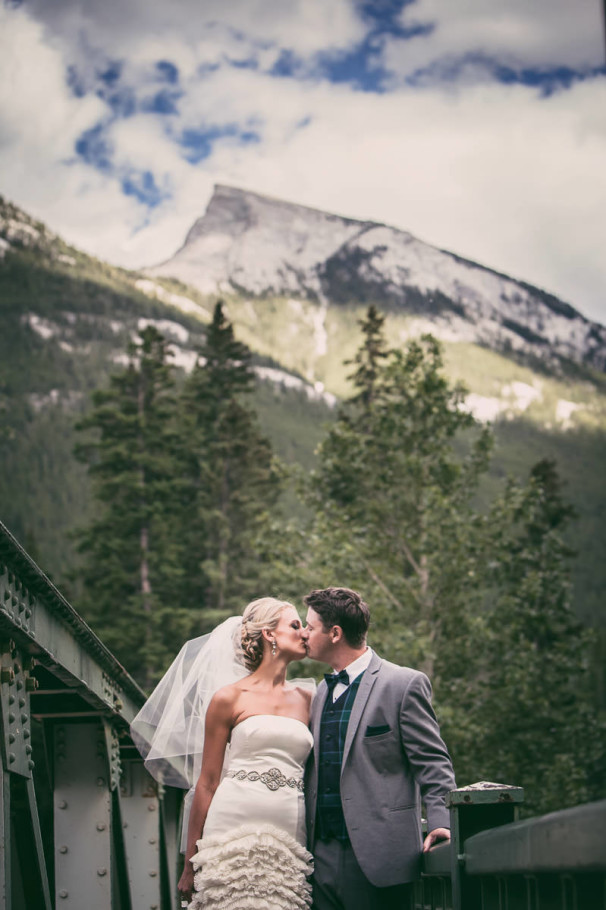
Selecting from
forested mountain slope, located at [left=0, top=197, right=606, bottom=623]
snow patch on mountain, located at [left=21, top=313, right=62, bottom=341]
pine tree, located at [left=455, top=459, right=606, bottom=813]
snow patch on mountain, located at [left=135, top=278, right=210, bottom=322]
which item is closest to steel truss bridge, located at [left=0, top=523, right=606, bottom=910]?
pine tree, located at [left=455, top=459, right=606, bottom=813]

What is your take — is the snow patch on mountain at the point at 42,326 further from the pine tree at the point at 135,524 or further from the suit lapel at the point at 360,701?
the suit lapel at the point at 360,701

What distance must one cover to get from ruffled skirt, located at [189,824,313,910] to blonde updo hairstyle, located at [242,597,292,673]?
2.50ft

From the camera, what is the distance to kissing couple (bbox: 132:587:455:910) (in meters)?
4.34

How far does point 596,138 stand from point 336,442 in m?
143

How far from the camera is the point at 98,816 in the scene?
520 centimetres

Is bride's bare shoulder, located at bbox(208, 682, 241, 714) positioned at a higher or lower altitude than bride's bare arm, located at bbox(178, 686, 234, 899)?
higher

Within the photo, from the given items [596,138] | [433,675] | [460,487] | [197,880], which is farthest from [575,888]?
[596,138]

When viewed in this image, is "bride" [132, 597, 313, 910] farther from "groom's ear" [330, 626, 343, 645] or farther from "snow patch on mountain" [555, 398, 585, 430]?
"snow patch on mountain" [555, 398, 585, 430]

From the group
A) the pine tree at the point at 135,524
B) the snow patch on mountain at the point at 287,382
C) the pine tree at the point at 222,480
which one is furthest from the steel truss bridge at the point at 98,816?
the snow patch on mountain at the point at 287,382

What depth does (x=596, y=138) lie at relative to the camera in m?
153

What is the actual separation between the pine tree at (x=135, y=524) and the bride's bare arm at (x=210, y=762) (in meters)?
29.6

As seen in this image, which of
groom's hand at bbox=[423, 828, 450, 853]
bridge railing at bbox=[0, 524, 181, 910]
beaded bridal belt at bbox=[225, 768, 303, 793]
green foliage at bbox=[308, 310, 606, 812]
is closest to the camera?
bridge railing at bbox=[0, 524, 181, 910]

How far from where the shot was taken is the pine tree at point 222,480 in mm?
39062

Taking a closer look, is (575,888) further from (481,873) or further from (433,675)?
(433,675)
